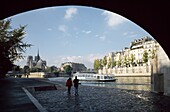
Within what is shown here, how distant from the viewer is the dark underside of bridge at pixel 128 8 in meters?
6.20

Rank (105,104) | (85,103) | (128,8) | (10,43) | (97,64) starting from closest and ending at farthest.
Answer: (128,8) < (105,104) < (85,103) < (10,43) < (97,64)

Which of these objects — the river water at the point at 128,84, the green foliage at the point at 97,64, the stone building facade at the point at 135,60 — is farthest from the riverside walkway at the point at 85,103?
the green foliage at the point at 97,64

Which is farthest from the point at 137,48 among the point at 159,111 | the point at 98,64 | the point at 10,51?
the point at 159,111

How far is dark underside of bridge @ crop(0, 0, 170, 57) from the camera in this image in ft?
20.3

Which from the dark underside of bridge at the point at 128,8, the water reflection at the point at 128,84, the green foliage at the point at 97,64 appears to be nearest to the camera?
the dark underside of bridge at the point at 128,8

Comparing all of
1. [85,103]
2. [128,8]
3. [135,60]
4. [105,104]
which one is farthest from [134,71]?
[128,8]

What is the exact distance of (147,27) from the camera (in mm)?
7965

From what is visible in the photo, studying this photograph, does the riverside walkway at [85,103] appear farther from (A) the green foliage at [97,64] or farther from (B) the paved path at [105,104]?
(A) the green foliage at [97,64]

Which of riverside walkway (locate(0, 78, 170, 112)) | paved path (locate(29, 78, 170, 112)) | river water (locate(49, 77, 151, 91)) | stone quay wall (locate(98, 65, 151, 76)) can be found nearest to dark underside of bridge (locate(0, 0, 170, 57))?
riverside walkway (locate(0, 78, 170, 112))

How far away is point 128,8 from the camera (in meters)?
6.78

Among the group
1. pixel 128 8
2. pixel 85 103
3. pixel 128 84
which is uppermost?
pixel 128 8

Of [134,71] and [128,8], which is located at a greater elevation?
[128,8]

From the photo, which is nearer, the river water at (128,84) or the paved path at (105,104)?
the paved path at (105,104)

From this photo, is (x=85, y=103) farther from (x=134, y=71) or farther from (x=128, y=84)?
(x=134, y=71)
